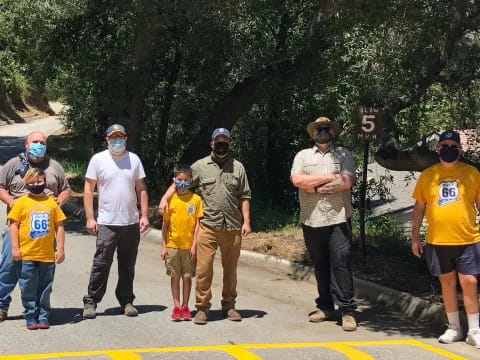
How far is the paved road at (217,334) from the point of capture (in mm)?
5879

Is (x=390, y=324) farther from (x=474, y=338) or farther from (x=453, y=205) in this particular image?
(x=453, y=205)

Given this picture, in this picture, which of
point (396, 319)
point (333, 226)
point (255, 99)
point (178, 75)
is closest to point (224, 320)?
point (333, 226)

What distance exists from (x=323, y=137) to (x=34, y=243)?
2.84 meters

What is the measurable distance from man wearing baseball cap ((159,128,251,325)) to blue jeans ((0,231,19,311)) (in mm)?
1435

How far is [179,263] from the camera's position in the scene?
6.90 metres

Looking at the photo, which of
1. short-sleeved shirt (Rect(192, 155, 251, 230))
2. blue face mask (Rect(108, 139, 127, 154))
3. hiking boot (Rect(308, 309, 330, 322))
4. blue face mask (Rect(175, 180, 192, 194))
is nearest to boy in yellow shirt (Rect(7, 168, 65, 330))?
blue face mask (Rect(108, 139, 127, 154))

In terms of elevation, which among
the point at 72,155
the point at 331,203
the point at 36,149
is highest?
the point at 72,155

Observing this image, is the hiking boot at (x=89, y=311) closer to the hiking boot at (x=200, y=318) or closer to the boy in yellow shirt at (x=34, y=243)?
the boy in yellow shirt at (x=34, y=243)

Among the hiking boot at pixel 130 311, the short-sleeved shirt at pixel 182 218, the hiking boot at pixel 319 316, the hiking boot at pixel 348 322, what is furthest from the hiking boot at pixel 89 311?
the hiking boot at pixel 348 322

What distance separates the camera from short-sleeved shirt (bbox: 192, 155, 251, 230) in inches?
268

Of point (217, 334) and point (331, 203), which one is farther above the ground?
point (331, 203)

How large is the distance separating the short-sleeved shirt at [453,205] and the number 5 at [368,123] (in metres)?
2.74

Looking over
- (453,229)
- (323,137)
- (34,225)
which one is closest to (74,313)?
(34,225)

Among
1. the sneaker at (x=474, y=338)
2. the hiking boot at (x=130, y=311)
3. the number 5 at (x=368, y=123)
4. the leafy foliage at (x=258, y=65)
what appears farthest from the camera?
the leafy foliage at (x=258, y=65)
